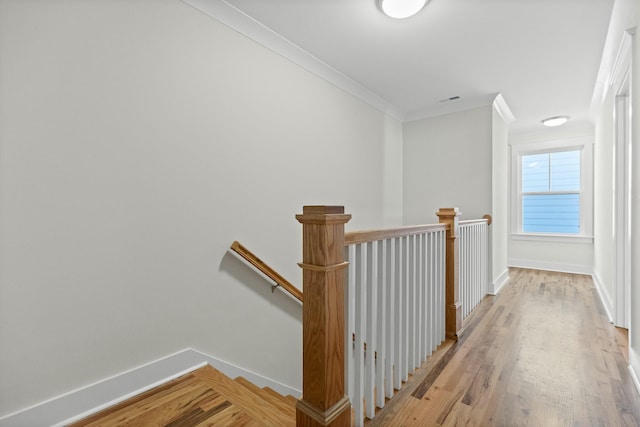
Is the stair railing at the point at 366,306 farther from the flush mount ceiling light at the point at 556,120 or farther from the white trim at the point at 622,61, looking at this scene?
the flush mount ceiling light at the point at 556,120

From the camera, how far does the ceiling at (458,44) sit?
2.10m

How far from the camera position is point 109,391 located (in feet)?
4.98

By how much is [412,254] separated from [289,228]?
117 centimetres

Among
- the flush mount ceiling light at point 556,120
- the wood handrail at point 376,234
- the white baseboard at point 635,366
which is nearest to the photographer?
the wood handrail at point 376,234

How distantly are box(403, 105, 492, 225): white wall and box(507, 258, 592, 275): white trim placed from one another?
2.33 m

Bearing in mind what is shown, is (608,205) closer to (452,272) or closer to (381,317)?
(452,272)

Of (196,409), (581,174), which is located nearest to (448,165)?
(581,174)

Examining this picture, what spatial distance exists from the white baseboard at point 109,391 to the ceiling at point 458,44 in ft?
7.56

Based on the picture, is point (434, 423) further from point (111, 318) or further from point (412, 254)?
point (111, 318)

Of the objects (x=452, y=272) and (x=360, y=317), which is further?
(x=452, y=272)

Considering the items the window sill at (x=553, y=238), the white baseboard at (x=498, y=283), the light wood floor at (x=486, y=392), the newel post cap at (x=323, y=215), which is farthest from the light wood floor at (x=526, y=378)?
the window sill at (x=553, y=238)

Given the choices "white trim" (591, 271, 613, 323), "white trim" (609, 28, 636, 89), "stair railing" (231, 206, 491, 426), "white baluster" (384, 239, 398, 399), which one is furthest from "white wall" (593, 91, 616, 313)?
"white baluster" (384, 239, 398, 399)

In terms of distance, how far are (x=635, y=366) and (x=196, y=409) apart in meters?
2.47

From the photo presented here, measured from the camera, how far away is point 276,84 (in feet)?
8.11
